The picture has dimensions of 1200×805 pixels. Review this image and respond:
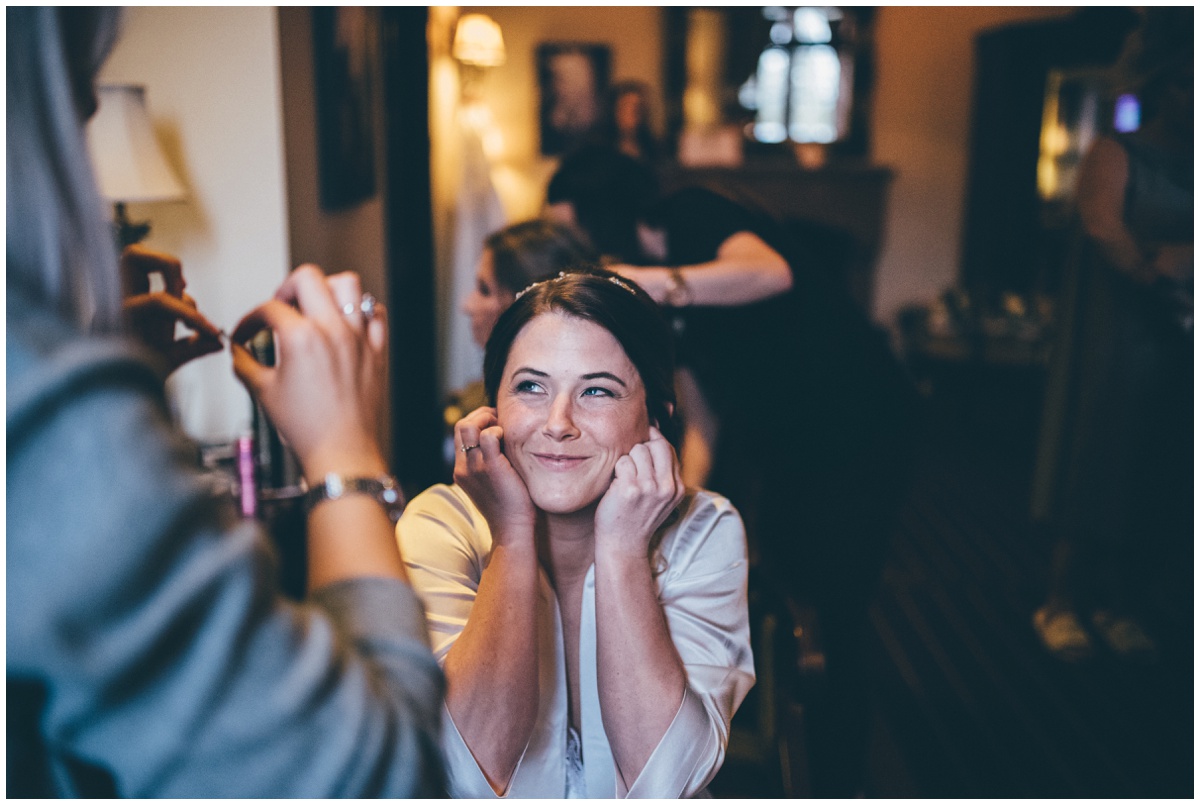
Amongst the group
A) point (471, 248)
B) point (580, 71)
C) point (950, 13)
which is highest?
point (950, 13)

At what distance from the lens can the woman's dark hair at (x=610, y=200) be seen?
1.96 meters

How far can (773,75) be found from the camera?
6.35 metres

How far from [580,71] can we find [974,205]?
2.89 m

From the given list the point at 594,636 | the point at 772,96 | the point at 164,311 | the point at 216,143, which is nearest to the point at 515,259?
the point at 216,143

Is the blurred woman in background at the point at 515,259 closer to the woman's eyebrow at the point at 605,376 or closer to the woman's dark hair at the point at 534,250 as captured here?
the woman's dark hair at the point at 534,250

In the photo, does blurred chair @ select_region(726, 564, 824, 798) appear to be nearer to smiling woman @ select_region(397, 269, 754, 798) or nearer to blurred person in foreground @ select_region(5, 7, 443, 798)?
smiling woman @ select_region(397, 269, 754, 798)

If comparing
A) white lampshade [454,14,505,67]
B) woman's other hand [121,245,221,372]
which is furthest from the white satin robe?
white lampshade [454,14,505,67]

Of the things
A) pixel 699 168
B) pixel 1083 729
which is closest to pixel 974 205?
pixel 699 168

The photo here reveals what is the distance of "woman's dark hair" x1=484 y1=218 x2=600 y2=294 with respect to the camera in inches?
73.9

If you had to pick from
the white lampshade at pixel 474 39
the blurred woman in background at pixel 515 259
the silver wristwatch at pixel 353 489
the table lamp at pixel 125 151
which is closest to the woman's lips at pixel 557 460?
the silver wristwatch at pixel 353 489

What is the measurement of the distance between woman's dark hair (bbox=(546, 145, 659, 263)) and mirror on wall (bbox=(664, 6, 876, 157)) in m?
4.50

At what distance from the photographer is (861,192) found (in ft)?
20.4

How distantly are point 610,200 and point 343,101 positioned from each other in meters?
0.91

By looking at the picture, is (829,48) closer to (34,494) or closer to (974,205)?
(974,205)
